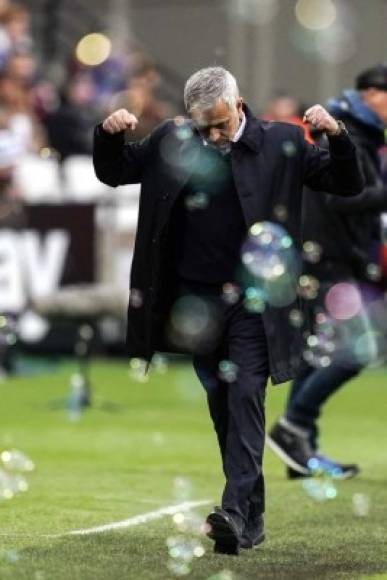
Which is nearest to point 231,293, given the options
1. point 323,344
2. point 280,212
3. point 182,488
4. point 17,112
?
point 280,212

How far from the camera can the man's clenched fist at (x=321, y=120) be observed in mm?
7770

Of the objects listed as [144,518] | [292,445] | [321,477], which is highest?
[144,518]

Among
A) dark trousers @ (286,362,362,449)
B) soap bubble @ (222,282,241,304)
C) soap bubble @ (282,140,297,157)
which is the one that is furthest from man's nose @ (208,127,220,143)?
dark trousers @ (286,362,362,449)

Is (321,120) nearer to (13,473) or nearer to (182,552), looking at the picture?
(182,552)

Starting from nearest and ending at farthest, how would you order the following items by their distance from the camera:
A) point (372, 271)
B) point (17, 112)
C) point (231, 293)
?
point (231, 293) → point (372, 271) → point (17, 112)

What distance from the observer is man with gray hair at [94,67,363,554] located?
7840mm

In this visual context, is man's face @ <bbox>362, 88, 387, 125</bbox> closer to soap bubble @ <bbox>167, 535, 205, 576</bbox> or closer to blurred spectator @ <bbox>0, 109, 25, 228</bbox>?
soap bubble @ <bbox>167, 535, 205, 576</bbox>

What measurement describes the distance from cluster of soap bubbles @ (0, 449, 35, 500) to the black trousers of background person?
60.0 inches

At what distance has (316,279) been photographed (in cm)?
1080

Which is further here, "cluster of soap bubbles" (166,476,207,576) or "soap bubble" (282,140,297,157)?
"soap bubble" (282,140,297,157)

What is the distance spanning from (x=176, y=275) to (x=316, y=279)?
291cm

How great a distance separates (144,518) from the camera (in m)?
8.95

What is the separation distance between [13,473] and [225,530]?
304 centimetres

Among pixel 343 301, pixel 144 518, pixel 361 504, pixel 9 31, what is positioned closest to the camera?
pixel 144 518
